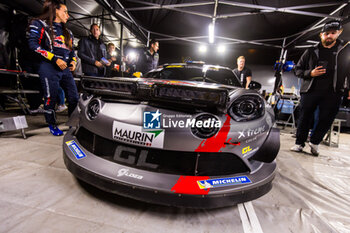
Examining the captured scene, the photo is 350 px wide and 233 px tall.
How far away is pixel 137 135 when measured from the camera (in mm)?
916

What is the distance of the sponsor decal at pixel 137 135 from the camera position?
0.90 meters

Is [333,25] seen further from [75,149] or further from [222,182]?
[75,149]

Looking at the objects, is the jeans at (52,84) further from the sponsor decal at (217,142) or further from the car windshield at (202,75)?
the sponsor decal at (217,142)

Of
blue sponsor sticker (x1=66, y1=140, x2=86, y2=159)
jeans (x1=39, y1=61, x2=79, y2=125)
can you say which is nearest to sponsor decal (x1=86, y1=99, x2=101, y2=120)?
blue sponsor sticker (x1=66, y1=140, x2=86, y2=159)

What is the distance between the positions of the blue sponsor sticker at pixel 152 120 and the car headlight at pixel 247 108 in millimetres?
448

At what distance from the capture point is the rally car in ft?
2.71

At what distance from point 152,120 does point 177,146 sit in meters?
0.21

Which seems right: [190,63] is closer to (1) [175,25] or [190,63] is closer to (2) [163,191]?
(2) [163,191]

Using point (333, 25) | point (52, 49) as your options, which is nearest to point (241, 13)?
point (333, 25)

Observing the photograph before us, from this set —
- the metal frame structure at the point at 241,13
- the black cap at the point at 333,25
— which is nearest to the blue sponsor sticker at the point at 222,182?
the black cap at the point at 333,25

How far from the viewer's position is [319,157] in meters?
2.45

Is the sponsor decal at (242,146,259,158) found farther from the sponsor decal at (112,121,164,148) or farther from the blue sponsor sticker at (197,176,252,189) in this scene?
the sponsor decal at (112,121,164,148)

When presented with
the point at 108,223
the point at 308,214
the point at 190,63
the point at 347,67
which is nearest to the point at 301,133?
the point at 347,67

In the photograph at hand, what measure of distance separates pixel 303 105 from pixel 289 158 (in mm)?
880
